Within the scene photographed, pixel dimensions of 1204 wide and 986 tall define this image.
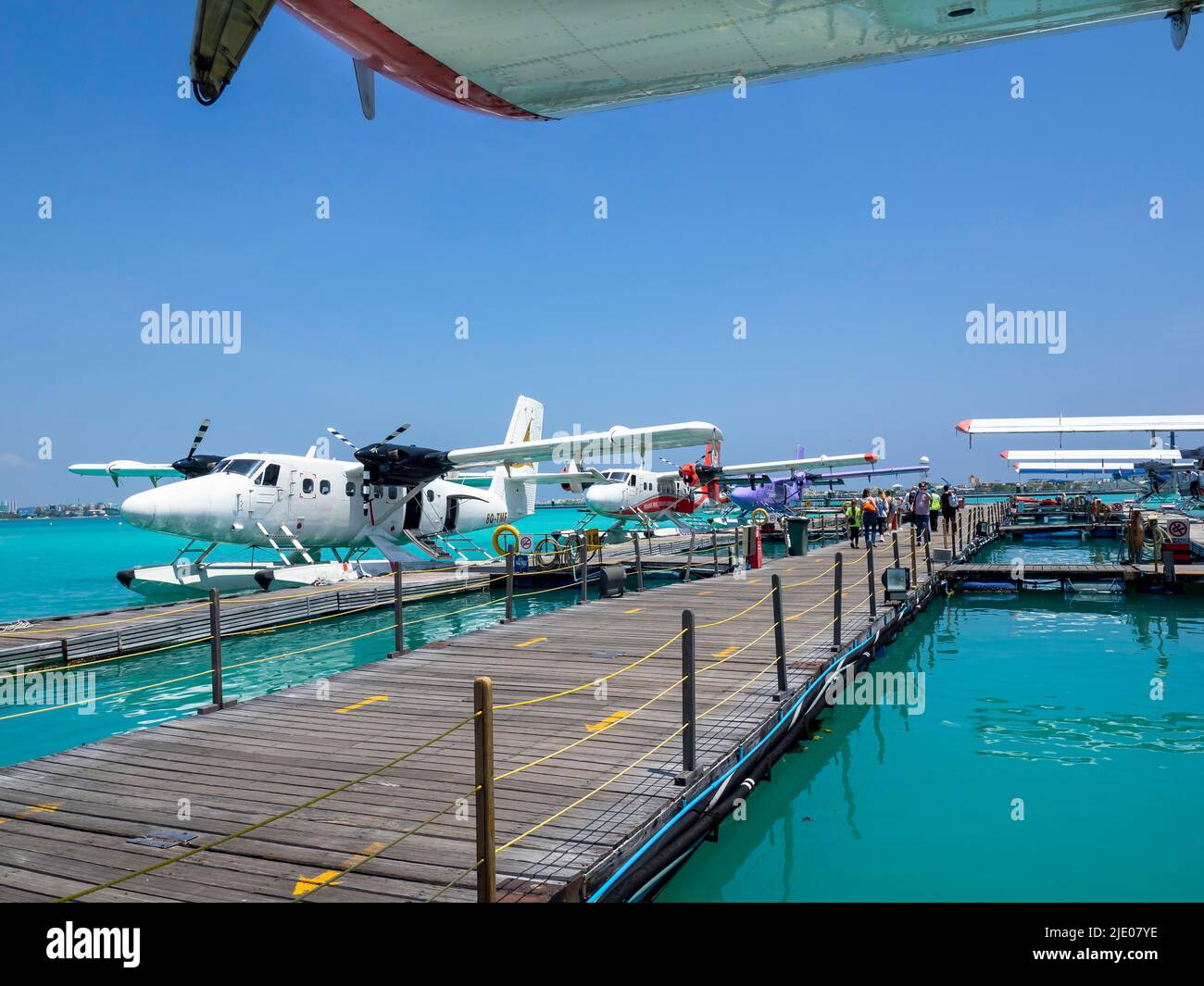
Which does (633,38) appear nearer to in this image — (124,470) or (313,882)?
(313,882)

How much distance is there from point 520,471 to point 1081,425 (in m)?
20.5

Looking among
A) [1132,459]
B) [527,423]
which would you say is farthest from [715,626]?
[1132,459]

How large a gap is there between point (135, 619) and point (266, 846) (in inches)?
526

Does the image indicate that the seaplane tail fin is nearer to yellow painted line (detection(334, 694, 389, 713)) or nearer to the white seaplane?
the white seaplane

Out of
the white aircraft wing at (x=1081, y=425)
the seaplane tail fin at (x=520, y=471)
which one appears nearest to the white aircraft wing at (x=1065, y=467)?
the white aircraft wing at (x=1081, y=425)

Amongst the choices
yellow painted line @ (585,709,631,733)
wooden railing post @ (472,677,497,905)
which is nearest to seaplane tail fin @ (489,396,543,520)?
yellow painted line @ (585,709,631,733)

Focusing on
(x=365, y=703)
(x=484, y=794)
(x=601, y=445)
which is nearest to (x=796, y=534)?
(x=601, y=445)

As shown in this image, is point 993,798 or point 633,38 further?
point 993,798

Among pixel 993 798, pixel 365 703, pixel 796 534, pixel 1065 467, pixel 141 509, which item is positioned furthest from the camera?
pixel 1065 467

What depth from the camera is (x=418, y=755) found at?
6.56 m

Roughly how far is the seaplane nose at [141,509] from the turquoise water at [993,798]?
14.9m

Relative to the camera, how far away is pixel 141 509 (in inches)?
679

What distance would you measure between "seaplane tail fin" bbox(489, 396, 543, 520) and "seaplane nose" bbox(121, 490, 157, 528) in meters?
11.7

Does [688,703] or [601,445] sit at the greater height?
[601,445]
